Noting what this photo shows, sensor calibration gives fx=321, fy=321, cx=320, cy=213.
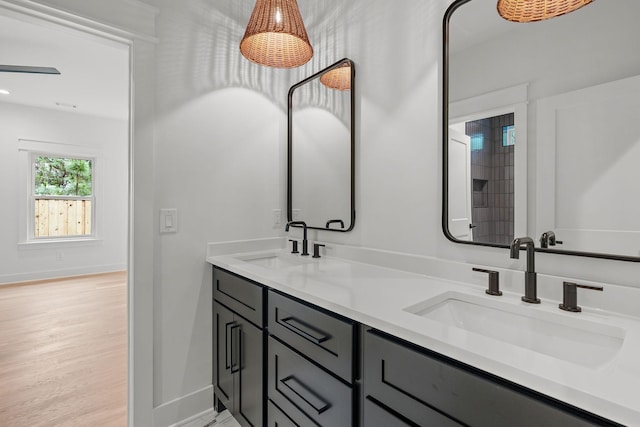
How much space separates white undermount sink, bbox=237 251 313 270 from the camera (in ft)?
6.17

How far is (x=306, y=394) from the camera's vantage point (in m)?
1.16

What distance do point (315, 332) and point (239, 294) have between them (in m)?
0.61

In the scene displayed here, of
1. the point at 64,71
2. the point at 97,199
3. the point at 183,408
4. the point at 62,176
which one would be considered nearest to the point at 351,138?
the point at 183,408

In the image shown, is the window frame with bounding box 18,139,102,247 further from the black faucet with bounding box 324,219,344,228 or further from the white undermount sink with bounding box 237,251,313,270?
the black faucet with bounding box 324,219,344,228

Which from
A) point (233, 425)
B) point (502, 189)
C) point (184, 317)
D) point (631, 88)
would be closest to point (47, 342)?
point (184, 317)

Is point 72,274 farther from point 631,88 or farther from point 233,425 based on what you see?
point 631,88

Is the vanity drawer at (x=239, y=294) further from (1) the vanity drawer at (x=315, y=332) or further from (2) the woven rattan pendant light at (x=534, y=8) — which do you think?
(2) the woven rattan pendant light at (x=534, y=8)

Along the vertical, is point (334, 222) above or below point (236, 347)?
above

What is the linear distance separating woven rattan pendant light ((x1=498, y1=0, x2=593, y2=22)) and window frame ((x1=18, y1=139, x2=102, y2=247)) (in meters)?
6.09

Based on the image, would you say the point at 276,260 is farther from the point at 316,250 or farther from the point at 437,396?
the point at 437,396

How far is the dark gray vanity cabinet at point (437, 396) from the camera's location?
0.61 m

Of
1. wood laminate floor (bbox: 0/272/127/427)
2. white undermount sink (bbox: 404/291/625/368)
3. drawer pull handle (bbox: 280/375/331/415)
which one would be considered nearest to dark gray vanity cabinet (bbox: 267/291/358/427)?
drawer pull handle (bbox: 280/375/331/415)

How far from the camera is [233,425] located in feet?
5.80

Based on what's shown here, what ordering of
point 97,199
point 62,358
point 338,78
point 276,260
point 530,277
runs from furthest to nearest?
point 97,199 < point 62,358 < point 276,260 < point 338,78 < point 530,277
